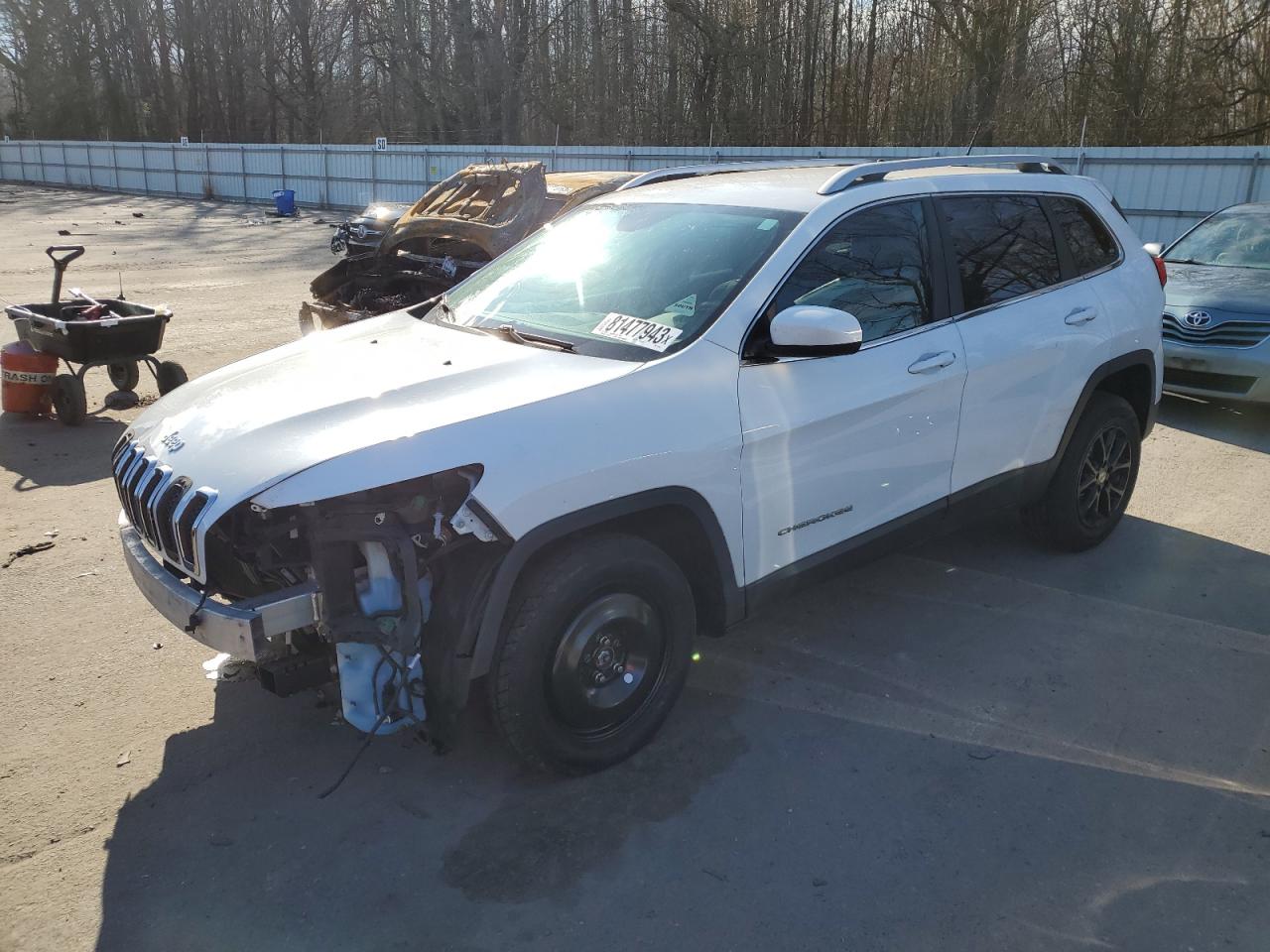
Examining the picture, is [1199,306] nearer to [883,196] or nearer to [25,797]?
[883,196]

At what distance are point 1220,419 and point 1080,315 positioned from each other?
4409mm

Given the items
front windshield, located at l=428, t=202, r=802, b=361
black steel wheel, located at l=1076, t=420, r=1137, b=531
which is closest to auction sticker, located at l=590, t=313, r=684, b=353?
front windshield, located at l=428, t=202, r=802, b=361

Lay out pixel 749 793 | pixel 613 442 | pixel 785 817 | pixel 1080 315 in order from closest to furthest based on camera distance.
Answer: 1. pixel 613 442
2. pixel 785 817
3. pixel 749 793
4. pixel 1080 315

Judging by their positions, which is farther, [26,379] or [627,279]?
[26,379]

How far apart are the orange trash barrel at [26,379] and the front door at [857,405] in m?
6.29

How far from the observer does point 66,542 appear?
527 centimetres

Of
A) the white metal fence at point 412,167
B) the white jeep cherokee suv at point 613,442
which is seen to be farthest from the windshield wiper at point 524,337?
the white metal fence at point 412,167

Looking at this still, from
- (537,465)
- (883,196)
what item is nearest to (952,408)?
(883,196)

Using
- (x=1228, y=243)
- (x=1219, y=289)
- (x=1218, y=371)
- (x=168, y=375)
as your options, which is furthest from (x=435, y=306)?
(x=1228, y=243)

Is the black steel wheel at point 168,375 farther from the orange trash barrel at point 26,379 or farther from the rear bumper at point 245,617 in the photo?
the rear bumper at point 245,617

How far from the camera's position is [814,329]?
130 inches

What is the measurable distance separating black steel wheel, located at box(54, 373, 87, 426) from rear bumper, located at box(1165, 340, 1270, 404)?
845cm

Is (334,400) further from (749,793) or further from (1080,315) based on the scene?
(1080,315)

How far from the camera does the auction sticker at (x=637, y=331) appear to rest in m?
3.43
